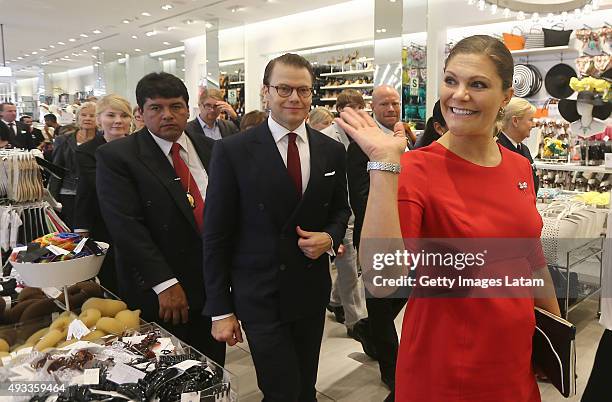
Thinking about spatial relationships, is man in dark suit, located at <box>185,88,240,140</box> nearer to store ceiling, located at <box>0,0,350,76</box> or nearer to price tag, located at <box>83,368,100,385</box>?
price tag, located at <box>83,368,100,385</box>

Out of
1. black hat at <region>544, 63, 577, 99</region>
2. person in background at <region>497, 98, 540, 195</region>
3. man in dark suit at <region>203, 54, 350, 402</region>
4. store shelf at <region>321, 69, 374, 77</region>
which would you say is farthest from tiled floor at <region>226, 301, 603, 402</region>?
store shelf at <region>321, 69, 374, 77</region>

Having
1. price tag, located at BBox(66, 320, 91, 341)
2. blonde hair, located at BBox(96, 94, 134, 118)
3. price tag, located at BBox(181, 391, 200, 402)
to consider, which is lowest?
price tag, located at BBox(181, 391, 200, 402)

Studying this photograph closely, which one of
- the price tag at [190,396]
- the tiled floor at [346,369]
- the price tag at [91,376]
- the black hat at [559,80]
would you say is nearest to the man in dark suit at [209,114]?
the tiled floor at [346,369]

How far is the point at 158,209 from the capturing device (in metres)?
2.05

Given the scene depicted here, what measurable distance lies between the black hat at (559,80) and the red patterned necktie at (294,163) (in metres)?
5.06

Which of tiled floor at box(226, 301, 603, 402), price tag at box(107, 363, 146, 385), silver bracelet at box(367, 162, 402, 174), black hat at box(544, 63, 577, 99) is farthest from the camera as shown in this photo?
black hat at box(544, 63, 577, 99)

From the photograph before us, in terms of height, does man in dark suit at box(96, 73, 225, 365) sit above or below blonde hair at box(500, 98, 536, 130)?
below

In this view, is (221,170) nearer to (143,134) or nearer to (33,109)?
(143,134)

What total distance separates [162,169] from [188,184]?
143 millimetres

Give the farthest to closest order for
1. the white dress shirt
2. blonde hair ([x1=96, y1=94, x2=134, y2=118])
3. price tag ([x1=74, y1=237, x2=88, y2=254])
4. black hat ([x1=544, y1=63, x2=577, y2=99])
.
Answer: black hat ([x1=544, y1=63, x2=577, y2=99]) < blonde hair ([x1=96, y1=94, x2=134, y2=118]) < the white dress shirt < price tag ([x1=74, y1=237, x2=88, y2=254])

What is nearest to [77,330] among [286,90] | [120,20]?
[286,90]

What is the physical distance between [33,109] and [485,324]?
65.4 ft

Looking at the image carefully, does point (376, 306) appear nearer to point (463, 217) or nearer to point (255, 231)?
point (255, 231)

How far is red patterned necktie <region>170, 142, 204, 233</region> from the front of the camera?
215cm
